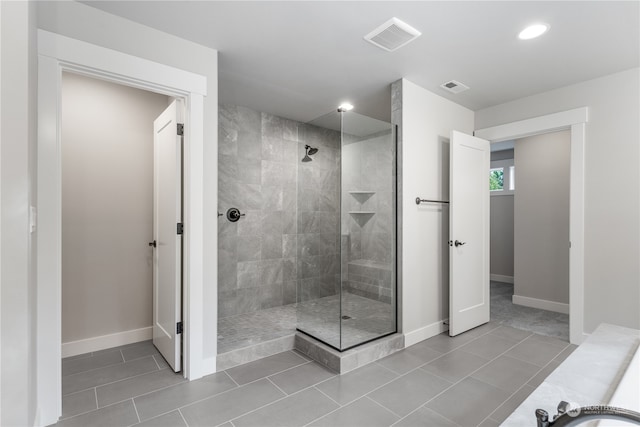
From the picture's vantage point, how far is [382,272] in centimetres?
303

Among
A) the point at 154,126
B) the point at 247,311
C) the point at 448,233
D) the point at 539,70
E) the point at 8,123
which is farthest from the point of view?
the point at 247,311

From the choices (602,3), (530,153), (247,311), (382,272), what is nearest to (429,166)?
(382,272)

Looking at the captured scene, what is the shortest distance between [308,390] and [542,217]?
400 centimetres

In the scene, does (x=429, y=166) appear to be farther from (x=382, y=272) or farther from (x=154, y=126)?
(x=154, y=126)

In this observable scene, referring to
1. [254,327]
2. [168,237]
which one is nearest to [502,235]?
[254,327]

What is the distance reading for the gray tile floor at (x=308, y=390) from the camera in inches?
73.5

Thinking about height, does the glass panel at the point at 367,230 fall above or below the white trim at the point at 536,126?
below

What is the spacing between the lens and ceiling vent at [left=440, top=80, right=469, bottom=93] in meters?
3.05

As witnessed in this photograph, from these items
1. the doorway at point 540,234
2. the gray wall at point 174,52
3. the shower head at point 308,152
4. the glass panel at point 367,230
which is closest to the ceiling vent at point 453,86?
the glass panel at point 367,230

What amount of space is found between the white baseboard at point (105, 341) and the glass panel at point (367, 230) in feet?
6.29

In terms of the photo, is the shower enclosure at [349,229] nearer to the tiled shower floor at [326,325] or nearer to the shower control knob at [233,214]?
the tiled shower floor at [326,325]

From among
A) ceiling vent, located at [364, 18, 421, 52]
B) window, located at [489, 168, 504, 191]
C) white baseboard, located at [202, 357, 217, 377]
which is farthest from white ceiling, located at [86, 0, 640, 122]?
window, located at [489, 168, 504, 191]

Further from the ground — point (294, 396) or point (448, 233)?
point (448, 233)

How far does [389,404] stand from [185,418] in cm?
125
